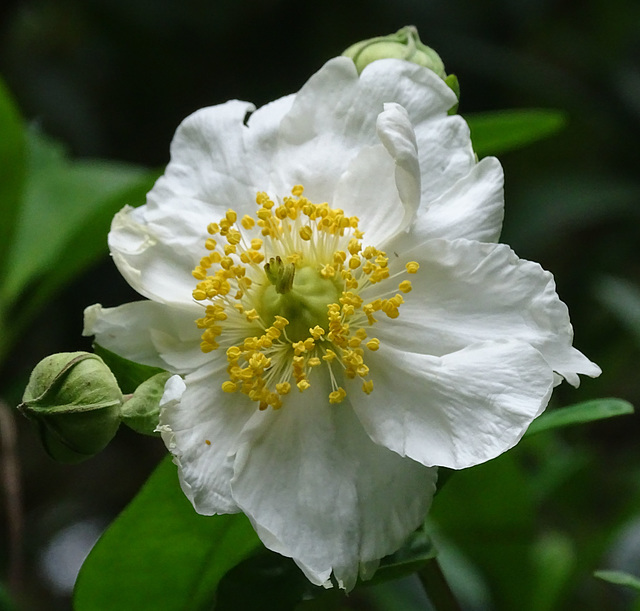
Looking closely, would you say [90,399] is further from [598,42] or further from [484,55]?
[598,42]

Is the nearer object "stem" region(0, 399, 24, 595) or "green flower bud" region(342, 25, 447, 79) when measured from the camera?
"green flower bud" region(342, 25, 447, 79)

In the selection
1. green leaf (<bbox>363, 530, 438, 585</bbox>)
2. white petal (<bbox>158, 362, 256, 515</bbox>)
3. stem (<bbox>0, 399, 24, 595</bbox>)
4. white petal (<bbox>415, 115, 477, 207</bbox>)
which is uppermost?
white petal (<bbox>415, 115, 477, 207</bbox>)

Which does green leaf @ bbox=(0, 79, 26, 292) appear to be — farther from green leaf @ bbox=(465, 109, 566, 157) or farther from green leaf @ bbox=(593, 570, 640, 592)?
green leaf @ bbox=(593, 570, 640, 592)

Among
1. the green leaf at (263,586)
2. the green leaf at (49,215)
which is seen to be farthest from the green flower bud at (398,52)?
the green leaf at (49,215)

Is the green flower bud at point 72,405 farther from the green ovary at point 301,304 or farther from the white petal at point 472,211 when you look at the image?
the white petal at point 472,211

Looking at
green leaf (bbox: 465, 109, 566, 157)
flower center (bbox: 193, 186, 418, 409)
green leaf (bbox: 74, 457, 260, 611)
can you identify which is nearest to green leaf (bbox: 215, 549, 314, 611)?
green leaf (bbox: 74, 457, 260, 611)

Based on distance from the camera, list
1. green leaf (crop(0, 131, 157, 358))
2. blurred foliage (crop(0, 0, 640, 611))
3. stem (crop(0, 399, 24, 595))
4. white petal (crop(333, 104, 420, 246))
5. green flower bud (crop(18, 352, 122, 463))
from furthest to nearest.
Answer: blurred foliage (crop(0, 0, 640, 611)) → green leaf (crop(0, 131, 157, 358)) → stem (crop(0, 399, 24, 595)) → white petal (crop(333, 104, 420, 246)) → green flower bud (crop(18, 352, 122, 463))

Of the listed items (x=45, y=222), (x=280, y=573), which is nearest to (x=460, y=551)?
(x=280, y=573)
